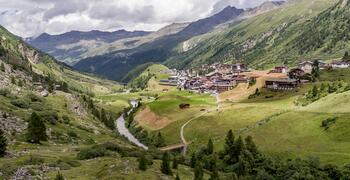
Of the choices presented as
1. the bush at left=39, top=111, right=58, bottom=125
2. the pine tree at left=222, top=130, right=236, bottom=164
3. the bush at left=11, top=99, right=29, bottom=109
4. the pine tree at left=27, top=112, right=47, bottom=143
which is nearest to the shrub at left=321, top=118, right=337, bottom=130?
Answer: the pine tree at left=222, top=130, right=236, bottom=164

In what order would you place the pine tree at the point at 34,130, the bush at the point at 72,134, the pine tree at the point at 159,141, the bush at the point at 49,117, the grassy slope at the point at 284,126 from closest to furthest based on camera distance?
the pine tree at the point at 34,130 < the grassy slope at the point at 284,126 < the bush at the point at 72,134 < the bush at the point at 49,117 < the pine tree at the point at 159,141

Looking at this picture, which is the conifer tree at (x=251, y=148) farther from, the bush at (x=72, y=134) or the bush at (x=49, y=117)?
the bush at (x=49, y=117)

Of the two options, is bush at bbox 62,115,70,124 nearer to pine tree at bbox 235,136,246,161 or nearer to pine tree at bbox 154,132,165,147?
pine tree at bbox 154,132,165,147

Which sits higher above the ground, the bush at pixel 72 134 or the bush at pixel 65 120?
the bush at pixel 65 120

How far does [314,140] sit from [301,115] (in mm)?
22653

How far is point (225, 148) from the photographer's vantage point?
123m

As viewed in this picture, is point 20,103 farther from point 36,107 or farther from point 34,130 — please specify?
point 34,130

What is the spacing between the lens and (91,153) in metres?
94.1

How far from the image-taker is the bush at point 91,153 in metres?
92.3

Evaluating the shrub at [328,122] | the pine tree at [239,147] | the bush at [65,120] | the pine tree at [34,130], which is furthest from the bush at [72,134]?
the shrub at [328,122]

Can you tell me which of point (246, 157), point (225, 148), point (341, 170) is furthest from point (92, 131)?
point (341, 170)

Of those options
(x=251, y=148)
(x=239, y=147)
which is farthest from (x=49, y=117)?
(x=251, y=148)

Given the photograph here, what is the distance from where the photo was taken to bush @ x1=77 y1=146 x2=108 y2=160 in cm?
9233

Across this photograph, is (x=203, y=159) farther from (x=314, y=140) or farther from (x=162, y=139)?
(x=162, y=139)
